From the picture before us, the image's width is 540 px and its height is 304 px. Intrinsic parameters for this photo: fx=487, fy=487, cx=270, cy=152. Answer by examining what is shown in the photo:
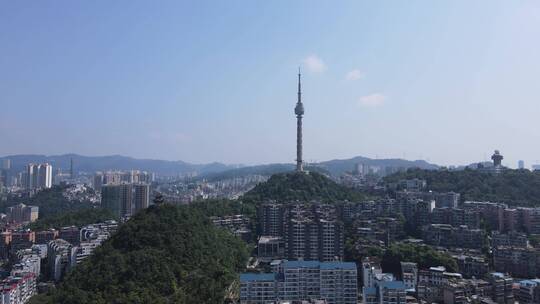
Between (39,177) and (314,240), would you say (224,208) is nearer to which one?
(314,240)

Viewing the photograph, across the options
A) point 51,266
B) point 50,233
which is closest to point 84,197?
point 50,233

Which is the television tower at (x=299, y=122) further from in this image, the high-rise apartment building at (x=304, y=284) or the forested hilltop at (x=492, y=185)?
the high-rise apartment building at (x=304, y=284)

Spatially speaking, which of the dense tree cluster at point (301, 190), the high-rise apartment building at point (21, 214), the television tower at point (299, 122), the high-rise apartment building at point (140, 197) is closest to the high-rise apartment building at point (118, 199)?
the high-rise apartment building at point (140, 197)

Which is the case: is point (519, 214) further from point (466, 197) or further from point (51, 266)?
point (51, 266)

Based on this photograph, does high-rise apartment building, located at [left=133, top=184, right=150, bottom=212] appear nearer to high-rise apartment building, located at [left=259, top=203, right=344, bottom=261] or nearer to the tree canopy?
high-rise apartment building, located at [left=259, top=203, right=344, bottom=261]

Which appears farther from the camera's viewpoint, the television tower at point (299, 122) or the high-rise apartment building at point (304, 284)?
the television tower at point (299, 122)

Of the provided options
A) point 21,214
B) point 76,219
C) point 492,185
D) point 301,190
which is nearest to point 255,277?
point 301,190
